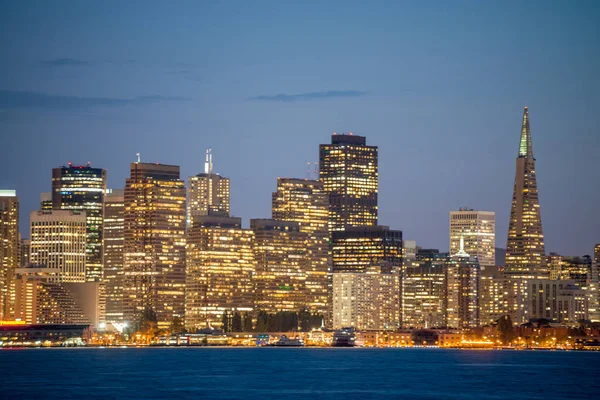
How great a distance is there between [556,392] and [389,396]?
23.0 metres

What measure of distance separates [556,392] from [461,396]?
15.2 m

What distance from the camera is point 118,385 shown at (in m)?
199

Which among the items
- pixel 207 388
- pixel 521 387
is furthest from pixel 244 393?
pixel 521 387

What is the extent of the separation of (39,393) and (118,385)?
709 inches

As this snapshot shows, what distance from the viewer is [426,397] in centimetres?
18250

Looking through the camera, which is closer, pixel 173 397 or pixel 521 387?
pixel 173 397

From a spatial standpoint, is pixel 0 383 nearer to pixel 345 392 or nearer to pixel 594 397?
pixel 345 392

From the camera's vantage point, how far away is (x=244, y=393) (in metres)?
188

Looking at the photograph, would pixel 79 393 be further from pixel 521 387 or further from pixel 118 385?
pixel 521 387

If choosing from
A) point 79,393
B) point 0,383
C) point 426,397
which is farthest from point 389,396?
point 0,383

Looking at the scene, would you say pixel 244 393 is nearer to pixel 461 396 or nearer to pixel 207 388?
pixel 207 388

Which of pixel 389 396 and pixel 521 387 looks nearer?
pixel 389 396

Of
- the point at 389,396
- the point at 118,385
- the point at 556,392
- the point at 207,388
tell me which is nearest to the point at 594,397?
the point at 556,392

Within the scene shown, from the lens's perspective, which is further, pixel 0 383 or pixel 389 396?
pixel 0 383
